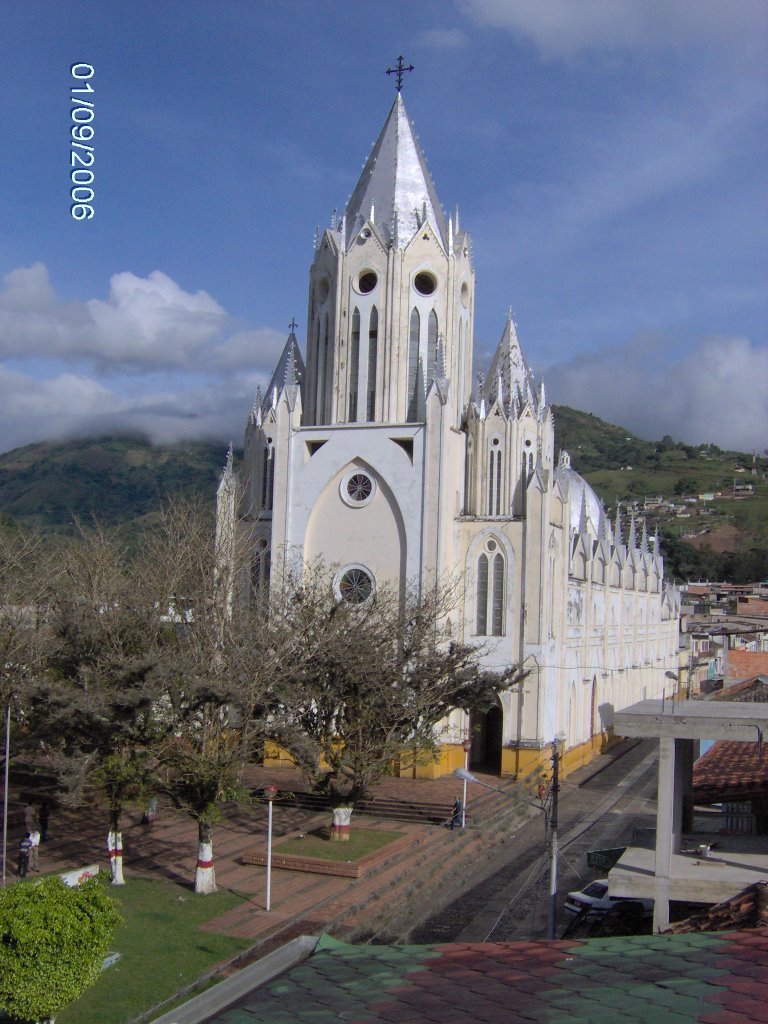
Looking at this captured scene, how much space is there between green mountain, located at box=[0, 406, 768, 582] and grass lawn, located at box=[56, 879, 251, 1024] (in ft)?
254

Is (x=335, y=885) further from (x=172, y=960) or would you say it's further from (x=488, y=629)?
(x=488, y=629)

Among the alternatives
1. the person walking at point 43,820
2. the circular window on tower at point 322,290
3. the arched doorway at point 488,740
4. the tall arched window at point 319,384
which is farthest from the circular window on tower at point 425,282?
the person walking at point 43,820

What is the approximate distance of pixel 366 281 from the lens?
32.3m

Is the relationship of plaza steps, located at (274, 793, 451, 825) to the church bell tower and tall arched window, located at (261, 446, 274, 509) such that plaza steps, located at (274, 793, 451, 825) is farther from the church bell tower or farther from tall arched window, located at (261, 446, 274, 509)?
the church bell tower

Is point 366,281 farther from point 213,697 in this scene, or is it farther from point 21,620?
point 213,697

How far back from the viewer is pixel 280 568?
101ft

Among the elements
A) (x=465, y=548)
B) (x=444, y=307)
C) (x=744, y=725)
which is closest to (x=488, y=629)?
(x=465, y=548)

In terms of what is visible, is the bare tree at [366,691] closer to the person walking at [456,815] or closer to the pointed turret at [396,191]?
the person walking at [456,815]

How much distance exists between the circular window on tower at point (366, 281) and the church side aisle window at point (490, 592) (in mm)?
8833

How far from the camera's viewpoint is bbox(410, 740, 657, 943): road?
1794cm

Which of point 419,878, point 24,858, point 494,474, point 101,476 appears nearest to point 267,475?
point 494,474

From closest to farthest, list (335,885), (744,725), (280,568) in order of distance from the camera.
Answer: (744,725)
(335,885)
(280,568)

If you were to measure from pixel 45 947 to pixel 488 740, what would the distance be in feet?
80.3

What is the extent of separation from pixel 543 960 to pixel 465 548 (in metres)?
23.6
